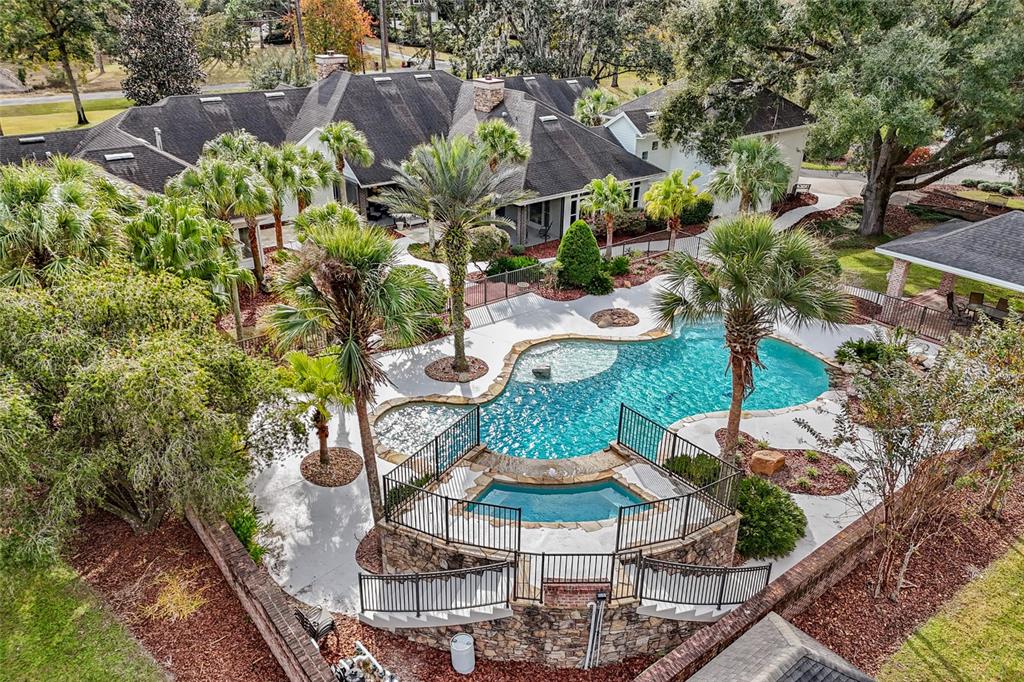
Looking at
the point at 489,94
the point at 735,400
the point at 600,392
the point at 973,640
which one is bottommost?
the point at 973,640

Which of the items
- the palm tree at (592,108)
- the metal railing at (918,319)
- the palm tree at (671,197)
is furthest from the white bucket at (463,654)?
the palm tree at (592,108)

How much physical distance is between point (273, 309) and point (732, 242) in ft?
29.1

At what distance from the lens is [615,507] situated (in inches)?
583

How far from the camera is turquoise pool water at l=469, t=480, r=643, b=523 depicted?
48.1ft

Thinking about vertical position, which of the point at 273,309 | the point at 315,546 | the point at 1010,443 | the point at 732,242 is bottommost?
the point at 315,546

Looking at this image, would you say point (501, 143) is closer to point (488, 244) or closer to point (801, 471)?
point (488, 244)

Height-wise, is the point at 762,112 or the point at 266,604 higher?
the point at 762,112

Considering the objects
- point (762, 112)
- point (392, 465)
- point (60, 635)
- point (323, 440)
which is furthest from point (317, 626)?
point (762, 112)

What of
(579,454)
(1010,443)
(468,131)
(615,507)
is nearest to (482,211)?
(579,454)

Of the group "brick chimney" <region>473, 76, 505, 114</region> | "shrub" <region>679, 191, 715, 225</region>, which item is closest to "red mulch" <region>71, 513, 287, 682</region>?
"brick chimney" <region>473, 76, 505, 114</region>

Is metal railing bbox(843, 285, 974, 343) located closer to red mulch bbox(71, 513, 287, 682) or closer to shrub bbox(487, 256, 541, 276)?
shrub bbox(487, 256, 541, 276)

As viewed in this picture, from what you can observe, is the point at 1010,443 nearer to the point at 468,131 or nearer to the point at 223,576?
the point at 223,576

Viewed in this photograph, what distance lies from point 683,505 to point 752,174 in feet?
51.3

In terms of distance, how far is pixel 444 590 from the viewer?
1236 cm
